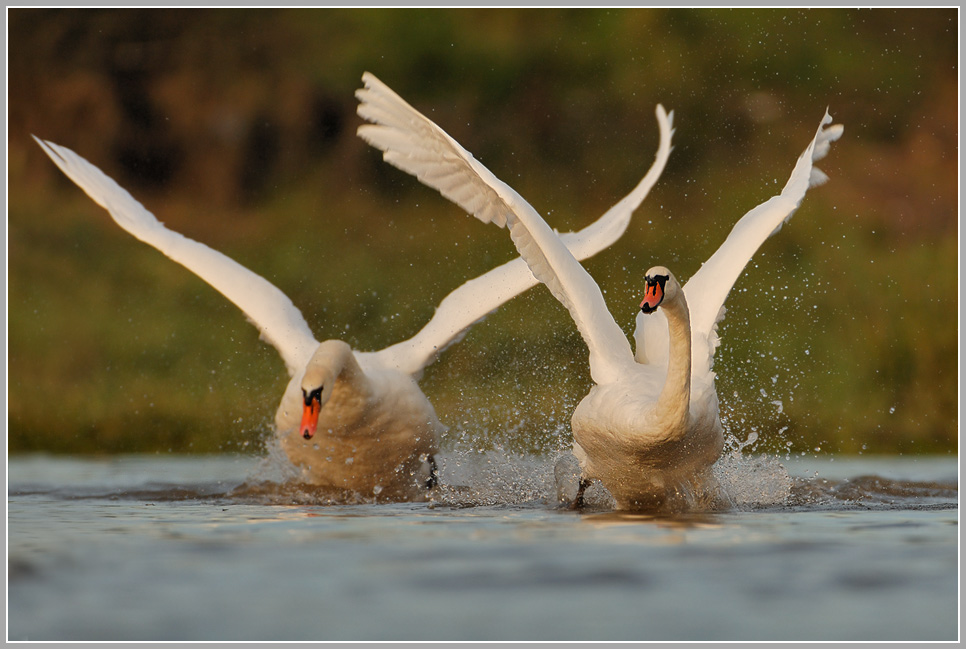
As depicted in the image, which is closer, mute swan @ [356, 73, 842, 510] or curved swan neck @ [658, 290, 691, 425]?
curved swan neck @ [658, 290, 691, 425]

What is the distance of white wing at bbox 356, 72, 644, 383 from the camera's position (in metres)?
6.38

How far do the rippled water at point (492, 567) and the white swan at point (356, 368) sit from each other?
12.0 inches

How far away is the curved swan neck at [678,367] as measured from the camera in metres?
5.98

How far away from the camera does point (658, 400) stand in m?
6.07

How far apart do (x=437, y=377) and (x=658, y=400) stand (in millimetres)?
4980

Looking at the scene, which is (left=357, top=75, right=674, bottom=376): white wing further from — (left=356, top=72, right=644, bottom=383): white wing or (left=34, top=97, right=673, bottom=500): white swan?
(left=356, top=72, right=644, bottom=383): white wing

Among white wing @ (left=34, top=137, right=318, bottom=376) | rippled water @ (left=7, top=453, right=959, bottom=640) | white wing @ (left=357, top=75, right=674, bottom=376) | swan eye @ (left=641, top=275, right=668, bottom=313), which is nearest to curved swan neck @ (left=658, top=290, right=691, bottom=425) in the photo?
swan eye @ (left=641, top=275, right=668, bottom=313)

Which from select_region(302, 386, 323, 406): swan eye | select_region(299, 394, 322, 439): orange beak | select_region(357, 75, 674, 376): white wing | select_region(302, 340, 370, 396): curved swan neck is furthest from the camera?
select_region(357, 75, 674, 376): white wing

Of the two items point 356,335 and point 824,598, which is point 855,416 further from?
point 824,598

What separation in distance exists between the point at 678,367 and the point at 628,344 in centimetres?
69

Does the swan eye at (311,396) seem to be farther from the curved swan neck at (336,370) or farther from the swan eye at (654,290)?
the swan eye at (654,290)

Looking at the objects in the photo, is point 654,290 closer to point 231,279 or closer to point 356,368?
point 356,368

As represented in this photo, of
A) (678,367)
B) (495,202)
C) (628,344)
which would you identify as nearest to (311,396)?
(495,202)

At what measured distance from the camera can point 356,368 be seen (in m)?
7.10
